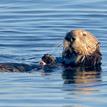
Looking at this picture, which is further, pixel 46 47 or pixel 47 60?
pixel 46 47

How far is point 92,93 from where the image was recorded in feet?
32.9

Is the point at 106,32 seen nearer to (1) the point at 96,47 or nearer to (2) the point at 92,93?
(1) the point at 96,47

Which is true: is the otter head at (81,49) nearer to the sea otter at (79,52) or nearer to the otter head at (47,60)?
the sea otter at (79,52)

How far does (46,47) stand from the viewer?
14.1 metres

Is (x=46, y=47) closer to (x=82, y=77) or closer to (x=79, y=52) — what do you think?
(x=79, y=52)

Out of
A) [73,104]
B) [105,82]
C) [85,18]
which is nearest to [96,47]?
[105,82]

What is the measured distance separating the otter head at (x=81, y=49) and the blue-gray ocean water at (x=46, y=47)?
0.81 feet

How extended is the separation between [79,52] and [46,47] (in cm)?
204

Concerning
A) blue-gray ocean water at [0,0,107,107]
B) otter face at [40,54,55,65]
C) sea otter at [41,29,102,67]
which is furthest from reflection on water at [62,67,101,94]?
otter face at [40,54,55,65]

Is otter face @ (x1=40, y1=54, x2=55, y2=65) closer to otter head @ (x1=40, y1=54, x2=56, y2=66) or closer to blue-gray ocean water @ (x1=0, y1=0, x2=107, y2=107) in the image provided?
otter head @ (x1=40, y1=54, x2=56, y2=66)

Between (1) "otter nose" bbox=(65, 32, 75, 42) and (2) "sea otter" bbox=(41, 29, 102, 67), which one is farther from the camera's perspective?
(2) "sea otter" bbox=(41, 29, 102, 67)

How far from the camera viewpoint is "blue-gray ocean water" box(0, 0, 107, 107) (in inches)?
382

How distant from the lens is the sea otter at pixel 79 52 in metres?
11.8

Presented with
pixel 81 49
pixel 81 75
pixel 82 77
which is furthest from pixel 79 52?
pixel 82 77
